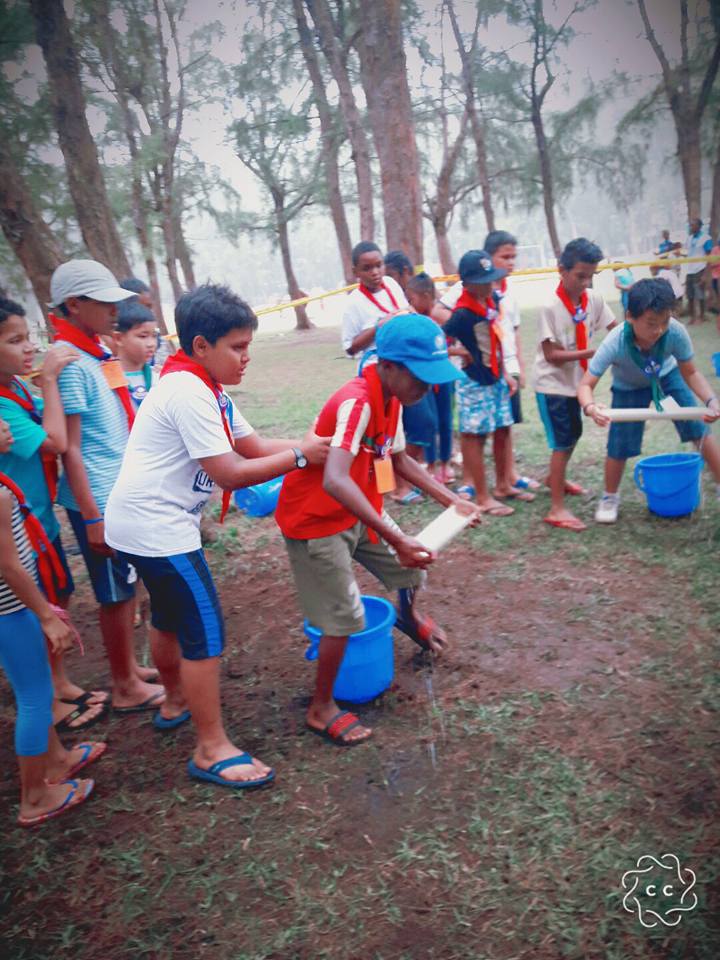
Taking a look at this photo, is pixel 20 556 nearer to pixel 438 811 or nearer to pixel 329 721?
pixel 329 721

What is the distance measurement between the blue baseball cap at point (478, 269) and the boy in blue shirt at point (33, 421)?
2823 mm

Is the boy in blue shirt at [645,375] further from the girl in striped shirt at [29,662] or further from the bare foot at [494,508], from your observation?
the girl in striped shirt at [29,662]

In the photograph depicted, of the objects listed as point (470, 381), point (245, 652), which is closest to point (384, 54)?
point (470, 381)

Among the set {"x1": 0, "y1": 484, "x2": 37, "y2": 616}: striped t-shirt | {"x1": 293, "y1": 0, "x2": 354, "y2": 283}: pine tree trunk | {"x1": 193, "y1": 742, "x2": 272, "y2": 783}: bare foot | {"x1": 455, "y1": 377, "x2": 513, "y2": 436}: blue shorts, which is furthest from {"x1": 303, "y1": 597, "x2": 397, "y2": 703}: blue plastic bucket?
{"x1": 293, "y1": 0, "x2": 354, "y2": 283}: pine tree trunk

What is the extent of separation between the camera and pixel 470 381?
4.93 metres

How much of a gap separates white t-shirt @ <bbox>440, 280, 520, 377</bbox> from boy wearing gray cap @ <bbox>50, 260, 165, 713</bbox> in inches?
111

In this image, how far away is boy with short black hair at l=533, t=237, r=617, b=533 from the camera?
4.38 m

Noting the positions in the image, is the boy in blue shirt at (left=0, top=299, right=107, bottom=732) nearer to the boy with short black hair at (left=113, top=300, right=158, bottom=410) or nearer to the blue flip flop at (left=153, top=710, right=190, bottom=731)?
the blue flip flop at (left=153, top=710, right=190, bottom=731)

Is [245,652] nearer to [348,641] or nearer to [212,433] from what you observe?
[348,641]

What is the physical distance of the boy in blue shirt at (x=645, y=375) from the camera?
3.86 metres

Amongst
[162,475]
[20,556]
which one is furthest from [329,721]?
[20,556]

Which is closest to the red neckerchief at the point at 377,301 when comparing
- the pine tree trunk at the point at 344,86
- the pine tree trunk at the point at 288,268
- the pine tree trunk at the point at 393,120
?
the pine tree trunk at the point at 393,120

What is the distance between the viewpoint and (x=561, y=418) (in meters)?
4.58

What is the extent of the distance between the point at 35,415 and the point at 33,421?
5 cm
